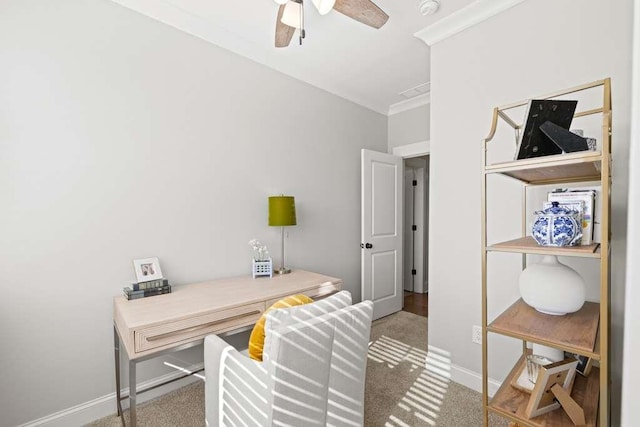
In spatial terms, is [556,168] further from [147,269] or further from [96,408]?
[96,408]

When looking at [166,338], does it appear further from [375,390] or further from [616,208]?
[616,208]

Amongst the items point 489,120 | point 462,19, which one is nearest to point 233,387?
point 489,120

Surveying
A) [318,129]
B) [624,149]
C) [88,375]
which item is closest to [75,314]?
[88,375]

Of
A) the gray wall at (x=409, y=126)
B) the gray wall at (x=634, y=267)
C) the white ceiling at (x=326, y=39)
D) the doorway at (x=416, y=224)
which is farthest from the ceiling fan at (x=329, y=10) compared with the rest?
the doorway at (x=416, y=224)

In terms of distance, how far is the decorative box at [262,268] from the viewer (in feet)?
7.80

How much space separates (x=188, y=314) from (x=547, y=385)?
1.67 meters

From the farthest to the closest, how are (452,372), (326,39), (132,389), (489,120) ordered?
1. (326,39)
2. (452,372)
3. (489,120)
4. (132,389)

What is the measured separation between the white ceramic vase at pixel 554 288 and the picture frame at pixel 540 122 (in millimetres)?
499

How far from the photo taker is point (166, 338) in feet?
4.82

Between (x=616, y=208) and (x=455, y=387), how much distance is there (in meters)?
1.55

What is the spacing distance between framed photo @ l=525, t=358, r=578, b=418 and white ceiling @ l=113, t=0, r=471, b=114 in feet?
7.36

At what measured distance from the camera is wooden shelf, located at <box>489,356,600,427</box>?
1.17 metres

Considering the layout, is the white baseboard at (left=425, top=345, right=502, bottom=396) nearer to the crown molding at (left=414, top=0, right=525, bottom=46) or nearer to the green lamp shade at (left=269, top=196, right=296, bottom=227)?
the green lamp shade at (left=269, top=196, right=296, bottom=227)

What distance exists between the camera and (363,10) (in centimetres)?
158
